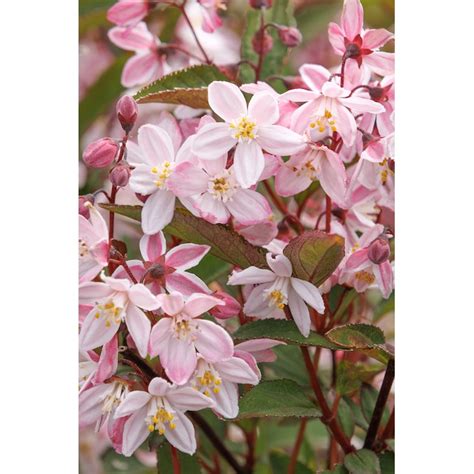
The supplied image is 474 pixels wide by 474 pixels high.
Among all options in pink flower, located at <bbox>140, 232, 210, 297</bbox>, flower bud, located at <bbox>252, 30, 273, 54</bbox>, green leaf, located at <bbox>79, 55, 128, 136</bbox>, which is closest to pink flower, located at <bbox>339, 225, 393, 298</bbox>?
pink flower, located at <bbox>140, 232, 210, 297</bbox>

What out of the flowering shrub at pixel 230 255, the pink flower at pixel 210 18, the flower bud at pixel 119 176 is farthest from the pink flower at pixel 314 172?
the pink flower at pixel 210 18

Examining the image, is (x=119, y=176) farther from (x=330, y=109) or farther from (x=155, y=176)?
(x=330, y=109)

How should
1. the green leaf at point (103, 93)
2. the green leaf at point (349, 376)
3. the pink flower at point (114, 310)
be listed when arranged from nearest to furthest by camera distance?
1. the pink flower at point (114, 310)
2. the green leaf at point (349, 376)
3. the green leaf at point (103, 93)

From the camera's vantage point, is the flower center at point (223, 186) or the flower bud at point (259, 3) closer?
the flower center at point (223, 186)

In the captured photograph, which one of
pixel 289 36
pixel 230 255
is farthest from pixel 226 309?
pixel 289 36

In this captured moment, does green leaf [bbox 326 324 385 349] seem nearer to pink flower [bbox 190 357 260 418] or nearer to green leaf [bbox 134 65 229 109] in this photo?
pink flower [bbox 190 357 260 418]

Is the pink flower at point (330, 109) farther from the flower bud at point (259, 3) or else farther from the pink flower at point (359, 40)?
the flower bud at point (259, 3)

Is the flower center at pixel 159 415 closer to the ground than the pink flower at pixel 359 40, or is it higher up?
closer to the ground
